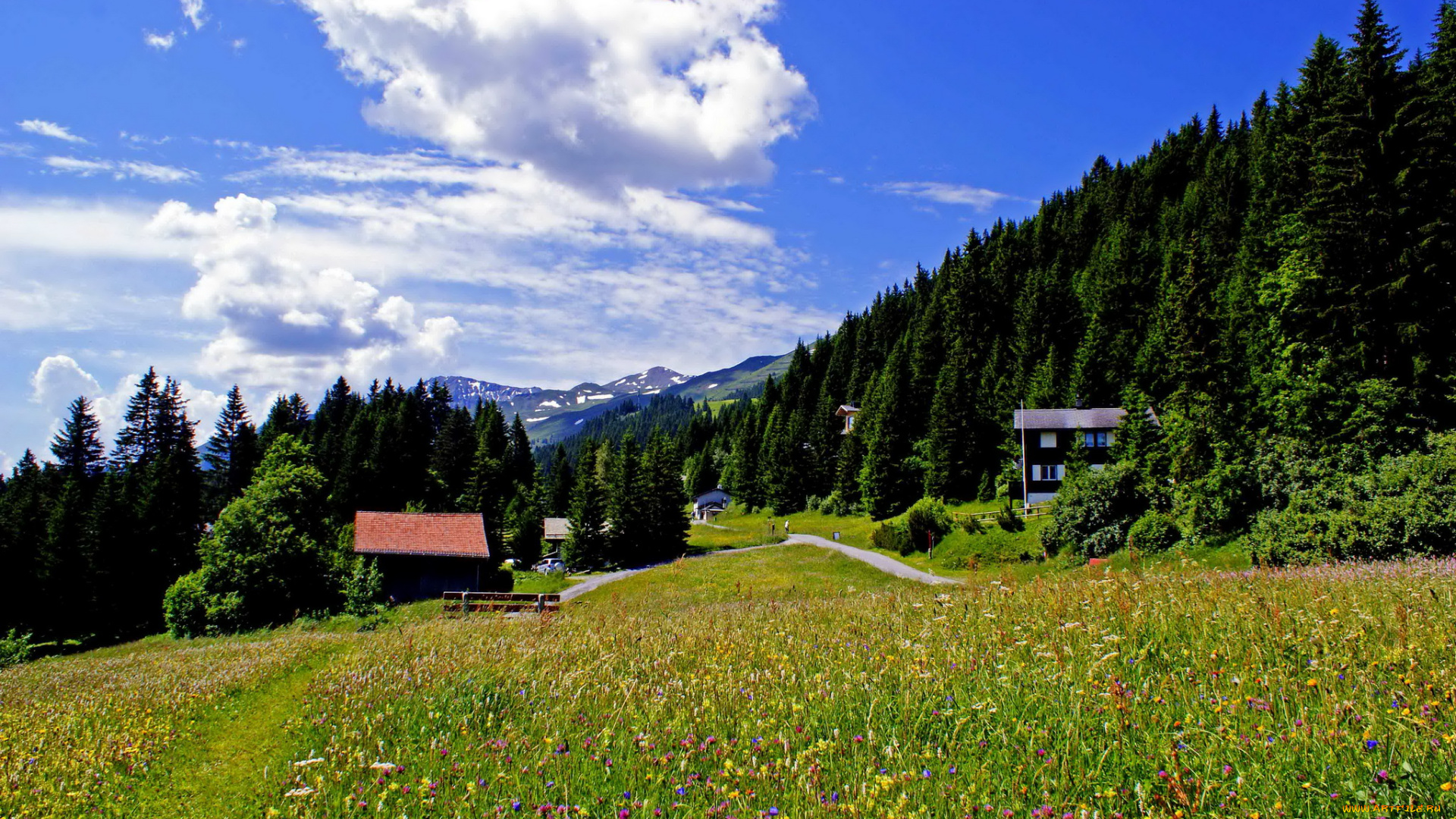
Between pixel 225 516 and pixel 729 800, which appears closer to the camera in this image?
pixel 729 800

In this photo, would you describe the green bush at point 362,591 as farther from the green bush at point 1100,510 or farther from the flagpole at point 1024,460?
the flagpole at point 1024,460

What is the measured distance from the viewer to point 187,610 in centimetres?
3456

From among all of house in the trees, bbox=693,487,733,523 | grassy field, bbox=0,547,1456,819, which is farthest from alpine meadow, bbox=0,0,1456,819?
house in the trees, bbox=693,487,733,523

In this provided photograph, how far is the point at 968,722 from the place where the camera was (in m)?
5.26

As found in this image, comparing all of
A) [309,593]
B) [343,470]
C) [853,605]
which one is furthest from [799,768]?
[343,470]

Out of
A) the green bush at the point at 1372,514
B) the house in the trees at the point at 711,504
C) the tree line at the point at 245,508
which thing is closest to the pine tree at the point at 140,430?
the tree line at the point at 245,508

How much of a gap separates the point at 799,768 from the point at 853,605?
637cm

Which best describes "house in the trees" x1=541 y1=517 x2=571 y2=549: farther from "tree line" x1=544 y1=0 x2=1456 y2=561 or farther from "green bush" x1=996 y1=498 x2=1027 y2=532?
"green bush" x1=996 y1=498 x2=1027 y2=532

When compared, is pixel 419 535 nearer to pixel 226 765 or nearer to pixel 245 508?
pixel 245 508

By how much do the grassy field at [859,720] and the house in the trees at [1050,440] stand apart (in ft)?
172

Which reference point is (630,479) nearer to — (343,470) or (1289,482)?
(343,470)

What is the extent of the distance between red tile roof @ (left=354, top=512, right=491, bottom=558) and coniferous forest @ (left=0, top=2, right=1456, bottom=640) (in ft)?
8.43

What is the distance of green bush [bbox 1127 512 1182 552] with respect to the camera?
32562 mm

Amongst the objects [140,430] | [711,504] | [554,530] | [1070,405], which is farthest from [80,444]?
[1070,405]
